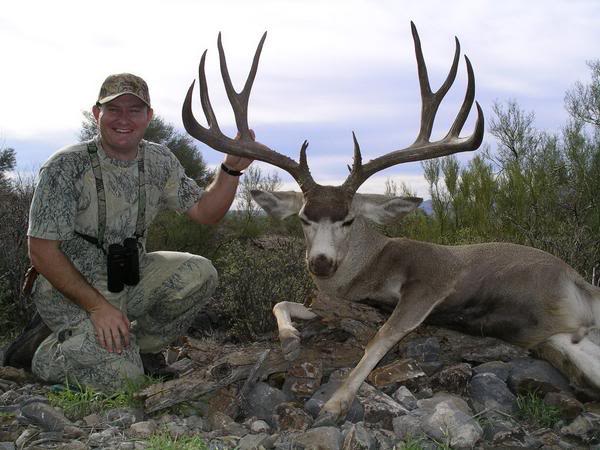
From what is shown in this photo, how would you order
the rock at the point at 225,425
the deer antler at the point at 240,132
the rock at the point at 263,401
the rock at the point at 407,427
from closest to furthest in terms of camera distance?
the rock at the point at 407,427, the rock at the point at 225,425, the rock at the point at 263,401, the deer antler at the point at 240,132

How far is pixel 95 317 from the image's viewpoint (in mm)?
4719

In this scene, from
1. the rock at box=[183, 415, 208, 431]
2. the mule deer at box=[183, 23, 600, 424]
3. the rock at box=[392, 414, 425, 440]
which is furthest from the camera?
the mule deer at box=[183, 23, 600, 424]

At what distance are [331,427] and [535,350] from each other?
201cm

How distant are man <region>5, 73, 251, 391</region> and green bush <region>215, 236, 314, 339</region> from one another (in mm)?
1231

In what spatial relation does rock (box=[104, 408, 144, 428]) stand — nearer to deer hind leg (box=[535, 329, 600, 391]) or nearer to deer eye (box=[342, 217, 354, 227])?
deer eye (box=[342, 217, 354, 227])

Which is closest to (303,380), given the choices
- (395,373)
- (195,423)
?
(395,373)

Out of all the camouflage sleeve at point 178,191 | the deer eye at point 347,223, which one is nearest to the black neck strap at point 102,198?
the camouflage sleeve at point 178,191

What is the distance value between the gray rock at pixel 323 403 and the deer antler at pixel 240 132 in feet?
5.50

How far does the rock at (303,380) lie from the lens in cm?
422

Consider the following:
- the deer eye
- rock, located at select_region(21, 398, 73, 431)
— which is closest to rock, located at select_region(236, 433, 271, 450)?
rock, located at select_region(21, 398, 73, 431)

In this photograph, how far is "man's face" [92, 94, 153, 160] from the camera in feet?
16.3

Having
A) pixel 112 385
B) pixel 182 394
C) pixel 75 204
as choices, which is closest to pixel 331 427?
pixel 182 394

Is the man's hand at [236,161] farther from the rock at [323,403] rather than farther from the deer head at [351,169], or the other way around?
the rock at [323,403]

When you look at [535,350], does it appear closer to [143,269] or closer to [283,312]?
[283,312]
